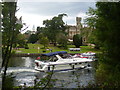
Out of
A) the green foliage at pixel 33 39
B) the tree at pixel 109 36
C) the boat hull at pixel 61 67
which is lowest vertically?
the boat hull at pixel 61 67

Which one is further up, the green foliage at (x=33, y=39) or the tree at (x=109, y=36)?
the tree at (x=109, y=36)

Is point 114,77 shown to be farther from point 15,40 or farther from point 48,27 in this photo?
point 48,27

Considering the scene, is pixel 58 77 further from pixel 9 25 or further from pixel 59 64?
pixel 9 25

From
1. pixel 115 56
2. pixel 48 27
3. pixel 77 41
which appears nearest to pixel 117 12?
pixel 115 56

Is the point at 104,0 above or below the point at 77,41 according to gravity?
above

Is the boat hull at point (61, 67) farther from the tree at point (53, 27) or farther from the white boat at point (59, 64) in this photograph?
the tree at point (53, 27)

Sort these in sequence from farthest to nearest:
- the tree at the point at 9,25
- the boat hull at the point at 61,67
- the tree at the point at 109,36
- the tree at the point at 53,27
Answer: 1. the tree at the point at 53,27
2. the boat hull at the point at 61,67
3. the tree at the point at 109,36
4. the tree at the point at 9,25

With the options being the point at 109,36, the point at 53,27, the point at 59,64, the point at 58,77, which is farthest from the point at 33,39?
the point at 109,36

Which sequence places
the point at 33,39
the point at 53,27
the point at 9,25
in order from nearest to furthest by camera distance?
the point at 9,25, the point at 53,27, the point at 33,39

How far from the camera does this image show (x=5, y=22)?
45.3 inches

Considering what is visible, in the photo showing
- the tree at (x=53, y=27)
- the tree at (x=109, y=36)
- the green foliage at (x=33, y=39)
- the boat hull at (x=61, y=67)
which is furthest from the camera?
the green foliage at (x=33, y=39)

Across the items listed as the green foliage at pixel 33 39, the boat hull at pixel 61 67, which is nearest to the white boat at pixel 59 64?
the boat hull at pixel 61 67

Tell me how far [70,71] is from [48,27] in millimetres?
12039

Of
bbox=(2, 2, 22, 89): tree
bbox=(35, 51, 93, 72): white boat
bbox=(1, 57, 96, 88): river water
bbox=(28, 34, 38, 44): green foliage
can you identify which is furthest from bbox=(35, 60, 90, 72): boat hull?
bbox=(28, 34, 38, 44): green foliage
